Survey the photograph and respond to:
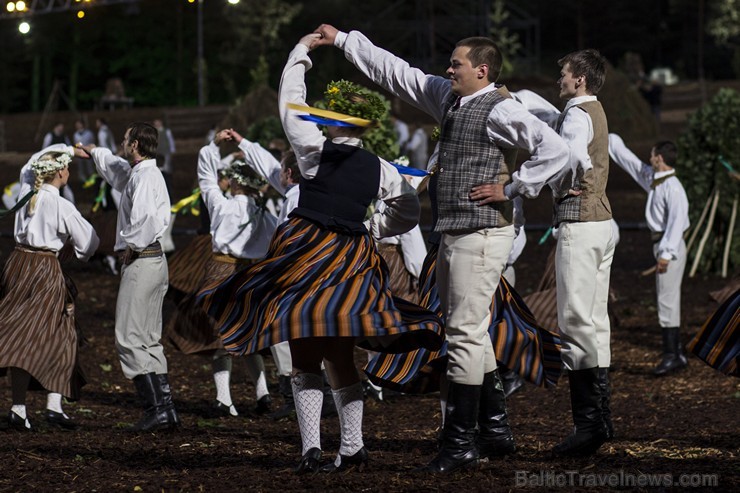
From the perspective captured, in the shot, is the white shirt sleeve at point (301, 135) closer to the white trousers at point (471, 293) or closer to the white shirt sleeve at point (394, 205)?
the white shirt sleeve at point (394, 205)

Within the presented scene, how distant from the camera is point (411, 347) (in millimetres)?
5668

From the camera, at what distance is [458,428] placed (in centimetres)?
545

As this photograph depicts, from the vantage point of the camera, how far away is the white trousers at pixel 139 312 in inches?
281

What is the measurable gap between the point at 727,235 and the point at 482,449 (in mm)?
9378

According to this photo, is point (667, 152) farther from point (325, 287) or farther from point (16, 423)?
point (16, 423)

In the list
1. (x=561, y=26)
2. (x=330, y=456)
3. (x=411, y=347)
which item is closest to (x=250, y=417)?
(x=330, y=456)

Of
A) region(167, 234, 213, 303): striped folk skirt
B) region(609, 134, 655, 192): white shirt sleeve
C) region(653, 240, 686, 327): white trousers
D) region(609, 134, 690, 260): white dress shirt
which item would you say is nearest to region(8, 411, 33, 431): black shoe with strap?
region(167, 234, 213, 303): striped folk skirt

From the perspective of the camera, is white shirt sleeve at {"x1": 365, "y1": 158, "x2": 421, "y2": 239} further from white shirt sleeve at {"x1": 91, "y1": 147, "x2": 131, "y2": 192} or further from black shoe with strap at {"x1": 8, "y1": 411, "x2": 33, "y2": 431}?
black shoe with strap at {"x1": 8, "y1": 411, "x2": 33, "y2": 431}

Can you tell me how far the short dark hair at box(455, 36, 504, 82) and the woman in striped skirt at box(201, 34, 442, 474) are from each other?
555 mm

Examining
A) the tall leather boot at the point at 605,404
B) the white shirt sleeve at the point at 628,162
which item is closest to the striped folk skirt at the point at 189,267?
the white shirt sleeve at the point at 628,162

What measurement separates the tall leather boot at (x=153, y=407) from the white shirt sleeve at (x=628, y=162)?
10.8ft

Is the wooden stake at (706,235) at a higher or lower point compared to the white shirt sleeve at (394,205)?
lower

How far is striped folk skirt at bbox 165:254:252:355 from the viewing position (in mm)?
7914

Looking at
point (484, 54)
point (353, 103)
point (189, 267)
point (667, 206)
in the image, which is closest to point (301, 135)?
point (353, 103)
